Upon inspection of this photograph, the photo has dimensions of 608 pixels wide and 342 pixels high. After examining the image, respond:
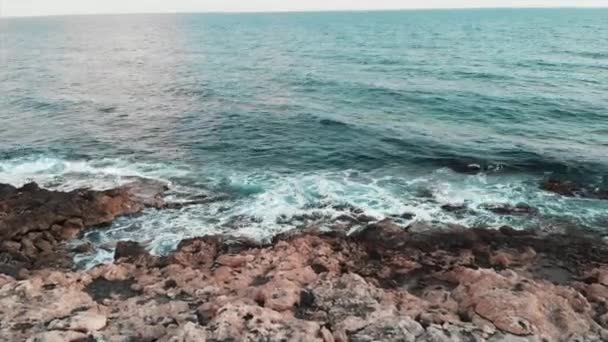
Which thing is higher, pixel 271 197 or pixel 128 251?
pixel 128 251

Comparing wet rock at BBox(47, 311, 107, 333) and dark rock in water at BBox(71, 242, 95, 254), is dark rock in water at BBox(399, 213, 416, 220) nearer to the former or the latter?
dark rock in water at BBox(71, 242, 95, 254)

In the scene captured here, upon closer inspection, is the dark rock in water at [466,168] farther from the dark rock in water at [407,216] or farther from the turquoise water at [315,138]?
the dark rock in water at [407,216]

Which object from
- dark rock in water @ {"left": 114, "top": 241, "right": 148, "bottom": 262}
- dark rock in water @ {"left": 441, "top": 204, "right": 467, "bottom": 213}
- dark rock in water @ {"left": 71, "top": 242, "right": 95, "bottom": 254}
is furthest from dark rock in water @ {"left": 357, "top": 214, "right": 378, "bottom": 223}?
dark rock in water @ {"left": 71, "top": 242, "right": 95, "bottom": 254}

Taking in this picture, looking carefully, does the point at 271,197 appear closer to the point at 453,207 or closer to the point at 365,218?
the point at 365,218

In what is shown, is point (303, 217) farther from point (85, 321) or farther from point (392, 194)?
point (85, 321)

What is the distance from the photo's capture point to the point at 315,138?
43.3 m

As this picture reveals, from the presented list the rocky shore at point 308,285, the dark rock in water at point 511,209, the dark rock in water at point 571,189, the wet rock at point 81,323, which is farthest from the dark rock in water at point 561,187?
the wet rock at point 81,323

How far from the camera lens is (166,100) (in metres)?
59.1

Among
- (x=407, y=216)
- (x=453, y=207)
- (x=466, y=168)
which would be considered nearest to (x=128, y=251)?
(x=407, y=216)

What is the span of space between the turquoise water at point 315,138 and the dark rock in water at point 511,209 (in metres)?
0.64

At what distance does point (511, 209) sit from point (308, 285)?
15692 mm

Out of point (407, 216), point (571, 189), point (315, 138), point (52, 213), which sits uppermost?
point (52, 213)

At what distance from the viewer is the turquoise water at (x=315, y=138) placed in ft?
96.7

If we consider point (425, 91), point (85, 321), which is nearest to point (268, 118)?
point (425, 91)
